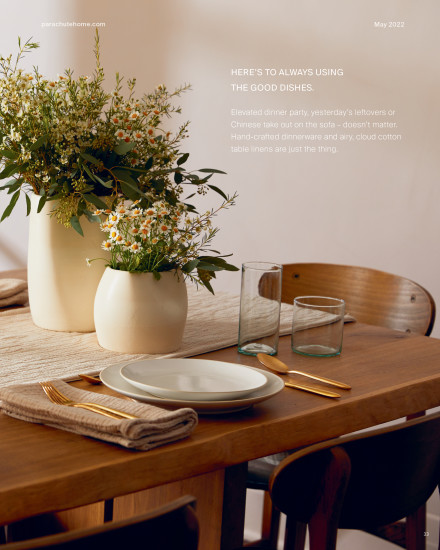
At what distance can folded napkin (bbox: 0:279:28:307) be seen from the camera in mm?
1769

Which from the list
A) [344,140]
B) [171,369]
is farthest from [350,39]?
[171,369]

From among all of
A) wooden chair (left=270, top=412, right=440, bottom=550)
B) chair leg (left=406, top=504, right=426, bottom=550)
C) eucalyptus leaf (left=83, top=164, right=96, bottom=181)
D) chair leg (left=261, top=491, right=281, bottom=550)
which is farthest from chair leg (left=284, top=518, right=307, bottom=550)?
chair leg (left=261, top=491, right=281, bottom=550)

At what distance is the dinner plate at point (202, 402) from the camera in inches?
41.7

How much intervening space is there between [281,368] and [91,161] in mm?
532

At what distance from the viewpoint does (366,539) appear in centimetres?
258

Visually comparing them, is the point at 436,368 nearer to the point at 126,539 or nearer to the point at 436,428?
the point at 436,428

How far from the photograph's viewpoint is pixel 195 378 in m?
1.20

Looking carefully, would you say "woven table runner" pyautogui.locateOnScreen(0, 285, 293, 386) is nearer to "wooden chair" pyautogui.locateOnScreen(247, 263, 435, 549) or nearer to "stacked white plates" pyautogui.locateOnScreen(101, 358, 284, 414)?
"stacked white plates" pyautogui.locateOnScreen(101, 358, 284, 414)

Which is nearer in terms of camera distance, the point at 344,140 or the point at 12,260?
the point at 344,140

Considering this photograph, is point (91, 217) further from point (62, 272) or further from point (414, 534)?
point (414, 534)

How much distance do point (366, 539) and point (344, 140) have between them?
→ 1.48m

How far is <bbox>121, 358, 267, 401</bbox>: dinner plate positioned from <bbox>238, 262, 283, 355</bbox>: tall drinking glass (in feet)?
0.65

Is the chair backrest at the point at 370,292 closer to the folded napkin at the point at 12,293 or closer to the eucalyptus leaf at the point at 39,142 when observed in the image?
the folded napkin at the point at 12,293

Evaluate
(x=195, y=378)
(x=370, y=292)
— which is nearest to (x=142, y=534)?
(x=195, y=378)
